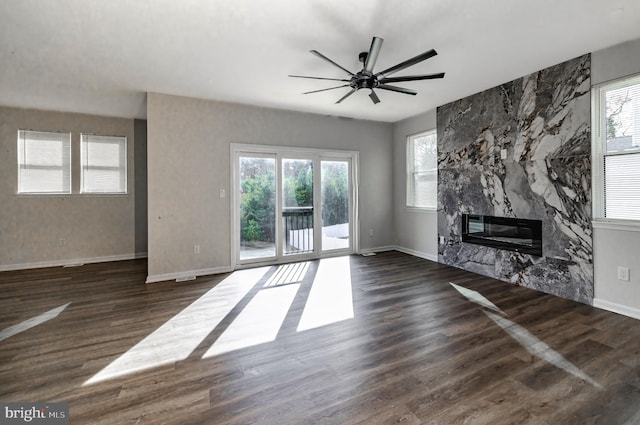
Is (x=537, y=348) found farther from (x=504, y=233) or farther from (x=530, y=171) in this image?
(x=530, y=171)

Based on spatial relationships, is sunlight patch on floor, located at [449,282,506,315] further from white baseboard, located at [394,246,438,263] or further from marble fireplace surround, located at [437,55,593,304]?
white baseboard, located at [394,246,438,263]

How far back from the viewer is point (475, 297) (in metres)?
3.65

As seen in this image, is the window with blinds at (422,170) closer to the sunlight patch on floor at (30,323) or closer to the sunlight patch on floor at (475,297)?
the sunlight patch on floor at (475,297)

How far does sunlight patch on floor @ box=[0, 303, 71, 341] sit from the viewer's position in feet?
9.09

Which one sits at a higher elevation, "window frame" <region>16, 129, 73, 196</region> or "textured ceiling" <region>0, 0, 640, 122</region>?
"textured ceiling" <region>0, 0, 640, 122</region>

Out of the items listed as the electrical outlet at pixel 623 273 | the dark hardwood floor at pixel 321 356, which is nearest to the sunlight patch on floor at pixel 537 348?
the dark hardwood floor at pixel 321 356

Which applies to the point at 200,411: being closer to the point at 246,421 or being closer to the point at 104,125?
the point at 246,421

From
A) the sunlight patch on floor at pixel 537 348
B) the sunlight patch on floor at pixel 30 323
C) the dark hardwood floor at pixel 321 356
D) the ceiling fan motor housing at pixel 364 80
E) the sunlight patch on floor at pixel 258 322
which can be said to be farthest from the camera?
the ceiling fan motor housing at pixel 364 80

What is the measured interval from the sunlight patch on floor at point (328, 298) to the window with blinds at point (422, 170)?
6.83 feet

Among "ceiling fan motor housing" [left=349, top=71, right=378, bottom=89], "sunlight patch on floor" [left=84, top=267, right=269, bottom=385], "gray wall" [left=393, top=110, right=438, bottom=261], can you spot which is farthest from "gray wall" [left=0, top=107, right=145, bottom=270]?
"gray wall" [left=393, top=110, right=438, bottom=261]

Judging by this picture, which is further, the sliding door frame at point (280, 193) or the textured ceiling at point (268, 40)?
the sliding door frame at point (280, 193)

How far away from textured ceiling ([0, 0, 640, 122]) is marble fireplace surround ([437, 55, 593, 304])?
34 cm

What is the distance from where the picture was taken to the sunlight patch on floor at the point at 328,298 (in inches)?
120

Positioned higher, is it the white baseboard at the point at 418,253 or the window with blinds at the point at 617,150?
the window with blinds at the point at 617,150
